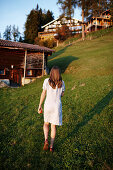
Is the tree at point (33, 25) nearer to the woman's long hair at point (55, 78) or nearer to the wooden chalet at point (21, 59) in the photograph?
the wooden chalet at point (21, 59)

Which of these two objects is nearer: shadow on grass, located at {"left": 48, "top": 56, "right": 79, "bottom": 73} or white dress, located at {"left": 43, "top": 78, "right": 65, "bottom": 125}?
white dress, located at {"left": 43, "top": 78, "right": 65, "bottom": 125}

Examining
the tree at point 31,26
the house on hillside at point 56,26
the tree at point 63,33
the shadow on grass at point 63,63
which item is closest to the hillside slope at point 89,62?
the shadow on grass at point 63,63

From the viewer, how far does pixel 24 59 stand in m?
16.9

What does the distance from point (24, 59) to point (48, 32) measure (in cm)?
3543

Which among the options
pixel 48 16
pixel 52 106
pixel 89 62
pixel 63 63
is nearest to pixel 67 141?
pixel 52 106

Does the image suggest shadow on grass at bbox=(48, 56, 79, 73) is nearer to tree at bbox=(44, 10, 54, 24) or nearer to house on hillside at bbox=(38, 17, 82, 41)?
house on hillside at bbox=(38, 17, 82, 41)

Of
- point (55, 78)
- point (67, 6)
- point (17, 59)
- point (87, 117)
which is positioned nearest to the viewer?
point (55, 78)

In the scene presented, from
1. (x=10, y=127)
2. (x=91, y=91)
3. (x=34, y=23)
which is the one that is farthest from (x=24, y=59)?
(x=34, y=23)

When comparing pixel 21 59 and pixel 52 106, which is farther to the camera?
pixel 21 59

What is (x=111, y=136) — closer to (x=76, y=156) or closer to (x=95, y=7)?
(x=76, y=156)

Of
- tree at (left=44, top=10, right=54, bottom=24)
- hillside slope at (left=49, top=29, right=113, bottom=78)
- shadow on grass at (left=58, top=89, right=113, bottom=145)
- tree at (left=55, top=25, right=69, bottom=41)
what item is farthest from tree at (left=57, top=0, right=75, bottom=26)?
shadow on grass at (left=58, top=89, right=113, bottom=145)

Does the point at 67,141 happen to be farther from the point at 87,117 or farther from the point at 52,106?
the point at 87,117

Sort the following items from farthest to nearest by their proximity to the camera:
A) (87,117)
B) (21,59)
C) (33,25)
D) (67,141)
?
(33,25) < (21,59) < (87,117) < (67,141)

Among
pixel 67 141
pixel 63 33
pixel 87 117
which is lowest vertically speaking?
pixel 67 141
